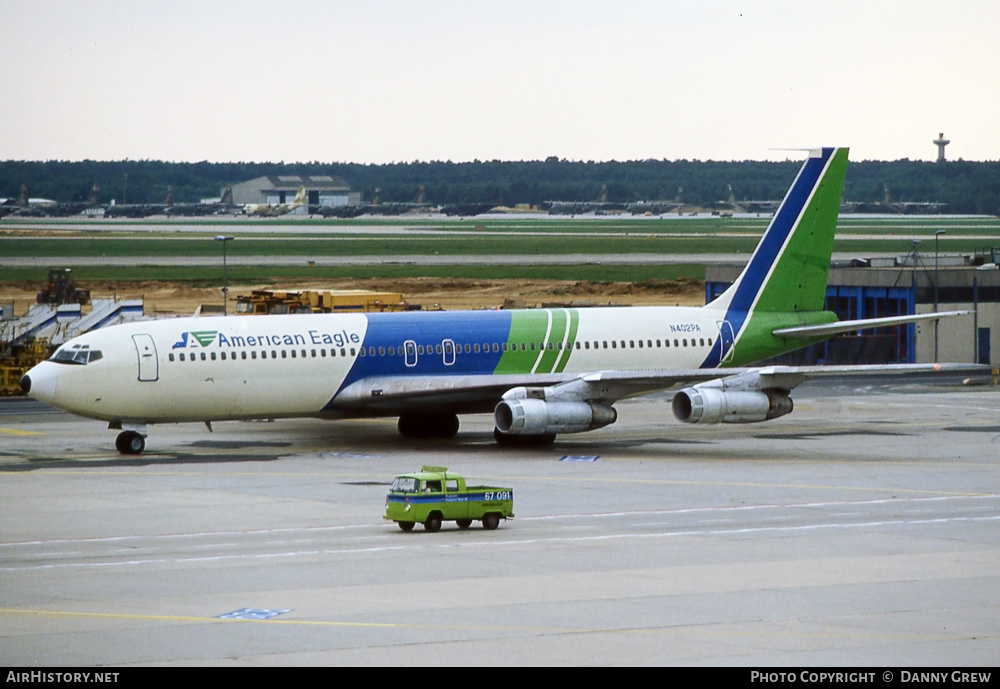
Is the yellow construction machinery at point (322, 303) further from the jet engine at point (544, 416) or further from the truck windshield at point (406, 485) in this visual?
the truck windshield at point (406, 485)

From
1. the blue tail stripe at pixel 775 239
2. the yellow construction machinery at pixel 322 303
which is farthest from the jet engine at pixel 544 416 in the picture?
the yellow construction machinery at pixel 322 303

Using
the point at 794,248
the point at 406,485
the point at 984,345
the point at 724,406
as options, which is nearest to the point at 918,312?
the point at 984,345

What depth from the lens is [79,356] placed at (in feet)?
168

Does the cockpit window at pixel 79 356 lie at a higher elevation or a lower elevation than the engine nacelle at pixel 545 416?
higher

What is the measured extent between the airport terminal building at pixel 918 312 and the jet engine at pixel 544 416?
35.6 metres

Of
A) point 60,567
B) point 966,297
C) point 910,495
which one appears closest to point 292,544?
point 60,567

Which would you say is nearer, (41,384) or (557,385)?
(41,384)

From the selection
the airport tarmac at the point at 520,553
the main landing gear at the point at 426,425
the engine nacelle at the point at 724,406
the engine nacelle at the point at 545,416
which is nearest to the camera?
the airport tarmac at the point at 520,553

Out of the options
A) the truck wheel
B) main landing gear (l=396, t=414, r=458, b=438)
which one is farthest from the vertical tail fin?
the truck wheel

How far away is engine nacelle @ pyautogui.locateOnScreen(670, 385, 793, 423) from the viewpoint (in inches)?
2032

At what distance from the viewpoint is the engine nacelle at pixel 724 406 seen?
169 feet

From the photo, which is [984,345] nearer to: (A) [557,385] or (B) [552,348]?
(B) [552,348]

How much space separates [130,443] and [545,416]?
13.4 meters

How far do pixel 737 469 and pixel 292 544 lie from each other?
17353 mm
